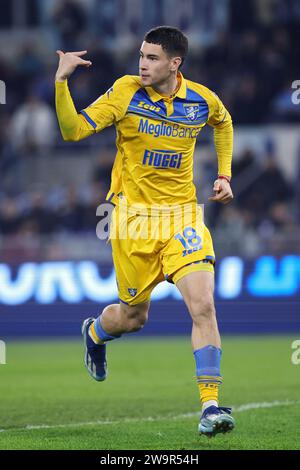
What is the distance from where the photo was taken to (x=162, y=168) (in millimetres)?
7918

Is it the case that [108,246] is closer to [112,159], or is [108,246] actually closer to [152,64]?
[112,159]

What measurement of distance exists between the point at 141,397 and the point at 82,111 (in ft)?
10.6

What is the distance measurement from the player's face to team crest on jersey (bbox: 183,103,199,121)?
1.05 ft

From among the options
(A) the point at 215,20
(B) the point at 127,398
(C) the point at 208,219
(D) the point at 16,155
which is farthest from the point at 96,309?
(A) the point at 215,20

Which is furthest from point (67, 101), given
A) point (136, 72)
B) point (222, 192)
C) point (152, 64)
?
point (136, 72)

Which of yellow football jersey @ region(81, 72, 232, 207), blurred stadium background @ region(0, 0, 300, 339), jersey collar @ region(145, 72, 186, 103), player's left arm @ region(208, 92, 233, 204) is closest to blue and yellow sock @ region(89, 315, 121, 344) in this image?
yellow football jersey @ region(81, 72, 232, 207)

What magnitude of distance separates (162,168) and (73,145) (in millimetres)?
10909

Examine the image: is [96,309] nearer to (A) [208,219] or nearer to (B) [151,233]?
(A) [208,219]

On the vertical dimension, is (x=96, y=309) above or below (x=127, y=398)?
above

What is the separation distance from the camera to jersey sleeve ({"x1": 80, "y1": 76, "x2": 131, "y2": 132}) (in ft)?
24.7

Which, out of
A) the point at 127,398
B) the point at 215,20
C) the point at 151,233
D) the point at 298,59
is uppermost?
the point at 215,20

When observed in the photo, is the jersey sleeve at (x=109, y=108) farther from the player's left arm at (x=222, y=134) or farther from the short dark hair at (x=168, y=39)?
the player's left arm at (x=222, y=134)

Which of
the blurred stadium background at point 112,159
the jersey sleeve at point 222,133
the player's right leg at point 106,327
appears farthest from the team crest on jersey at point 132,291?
the blurred stadium background at point 112,159

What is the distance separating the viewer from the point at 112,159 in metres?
17.8
